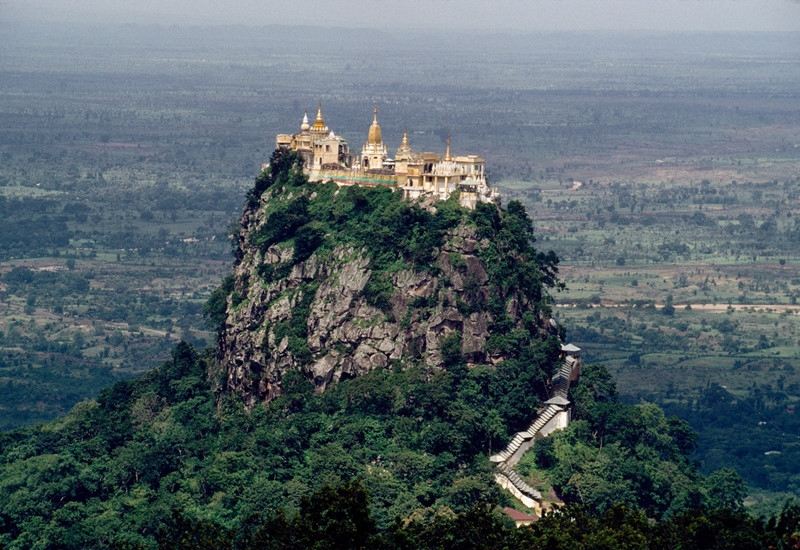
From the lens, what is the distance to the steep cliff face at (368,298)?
7481 cm

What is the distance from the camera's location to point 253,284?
264ft

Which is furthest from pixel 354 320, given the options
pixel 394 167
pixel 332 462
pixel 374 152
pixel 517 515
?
pixel 517 515

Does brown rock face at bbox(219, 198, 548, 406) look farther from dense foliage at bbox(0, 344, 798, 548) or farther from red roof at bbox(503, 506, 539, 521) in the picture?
red roof at bbox(503, 506, 539, 521)

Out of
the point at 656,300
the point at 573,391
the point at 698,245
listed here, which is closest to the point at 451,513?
the point at 573,391

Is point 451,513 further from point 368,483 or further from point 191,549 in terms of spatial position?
point 191,549

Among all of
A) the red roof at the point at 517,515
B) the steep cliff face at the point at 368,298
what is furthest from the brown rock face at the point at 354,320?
the red roof at the point at 517,515

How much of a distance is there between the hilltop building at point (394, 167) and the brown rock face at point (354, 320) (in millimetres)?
2263

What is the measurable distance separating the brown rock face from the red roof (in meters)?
7.98

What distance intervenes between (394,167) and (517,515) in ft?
58.1

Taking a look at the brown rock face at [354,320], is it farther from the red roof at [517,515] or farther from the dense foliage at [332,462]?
the red roof at [517,515]

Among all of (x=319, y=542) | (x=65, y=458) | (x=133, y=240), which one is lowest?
(x=133, y=240)

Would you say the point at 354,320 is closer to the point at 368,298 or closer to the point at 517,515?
the point at 368,298

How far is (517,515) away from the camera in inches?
2625

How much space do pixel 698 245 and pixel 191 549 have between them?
119 metres
